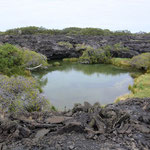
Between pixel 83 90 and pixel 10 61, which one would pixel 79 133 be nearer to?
pixel 83 90

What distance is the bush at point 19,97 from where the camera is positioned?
10.9 meters

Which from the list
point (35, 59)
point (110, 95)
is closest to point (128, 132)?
point (110, 95)

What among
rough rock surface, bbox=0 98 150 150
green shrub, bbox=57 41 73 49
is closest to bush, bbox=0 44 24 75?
rough rock surface, bbox=0 98 150 150

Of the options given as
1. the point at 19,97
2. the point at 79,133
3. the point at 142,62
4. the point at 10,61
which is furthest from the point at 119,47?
the point at 79,133

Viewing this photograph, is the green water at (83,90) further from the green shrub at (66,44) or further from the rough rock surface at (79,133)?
the green shrub at (66,44)

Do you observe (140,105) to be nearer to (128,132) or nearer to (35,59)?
(128,132)

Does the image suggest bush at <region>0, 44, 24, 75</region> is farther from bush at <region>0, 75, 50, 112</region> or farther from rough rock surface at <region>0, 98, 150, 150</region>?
rough rock surface at <region>0, 98, 150, 150</region>

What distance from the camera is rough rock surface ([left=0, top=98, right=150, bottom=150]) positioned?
6297 mm

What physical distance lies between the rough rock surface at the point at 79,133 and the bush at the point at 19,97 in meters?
2.60

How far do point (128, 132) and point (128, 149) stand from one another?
1.07 meters

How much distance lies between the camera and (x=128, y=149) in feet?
20.5

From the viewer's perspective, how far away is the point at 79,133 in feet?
23.7

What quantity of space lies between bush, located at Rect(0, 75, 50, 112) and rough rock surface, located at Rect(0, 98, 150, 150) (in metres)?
2.60

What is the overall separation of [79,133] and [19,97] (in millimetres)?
6137
